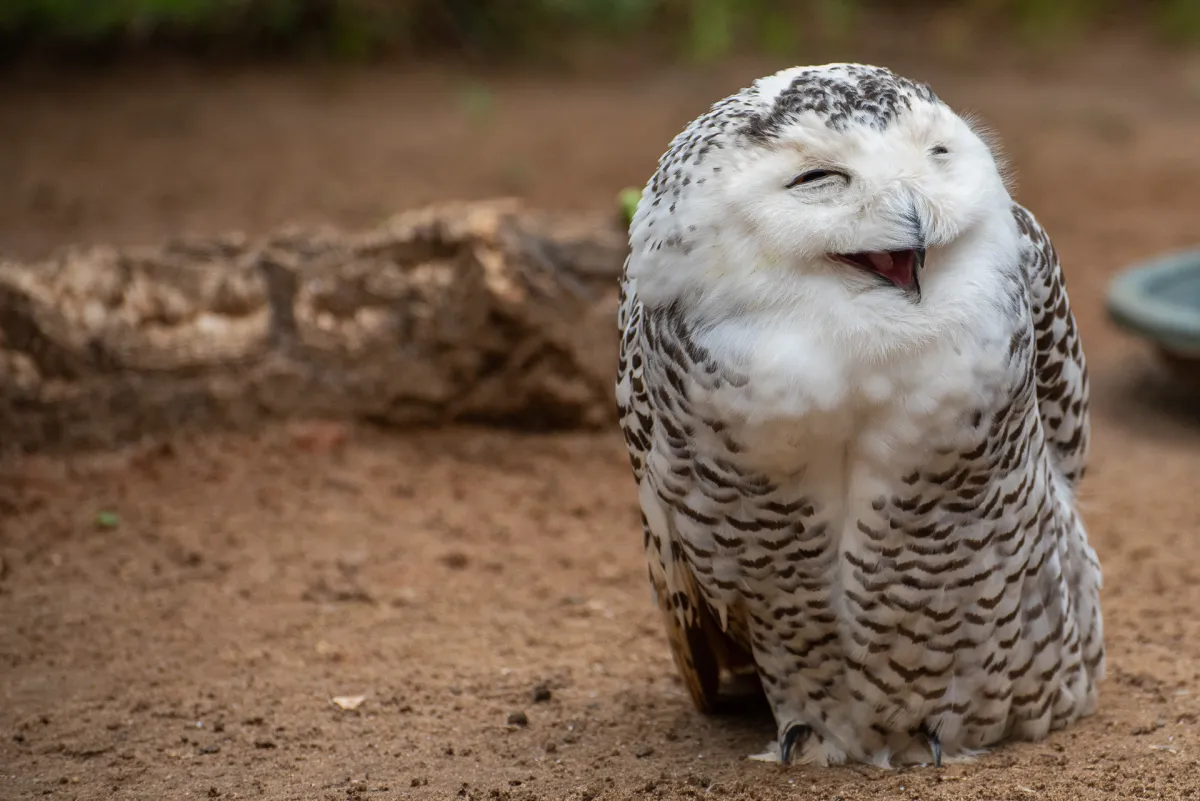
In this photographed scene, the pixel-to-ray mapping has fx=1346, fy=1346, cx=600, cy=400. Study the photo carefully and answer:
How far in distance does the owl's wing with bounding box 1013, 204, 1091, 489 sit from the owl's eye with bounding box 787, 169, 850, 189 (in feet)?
1.66

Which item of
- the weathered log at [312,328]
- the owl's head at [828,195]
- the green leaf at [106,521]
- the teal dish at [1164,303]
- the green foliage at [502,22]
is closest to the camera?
the owl's head at [828,195]

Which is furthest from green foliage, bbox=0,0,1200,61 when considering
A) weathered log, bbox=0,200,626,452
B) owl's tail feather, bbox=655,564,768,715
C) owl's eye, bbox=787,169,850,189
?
owl's eye, bbox=787,169,850,189

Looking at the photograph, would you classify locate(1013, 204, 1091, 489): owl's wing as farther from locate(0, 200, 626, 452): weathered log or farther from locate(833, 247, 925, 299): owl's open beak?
locate(0, 200, 626, 452): weathered log

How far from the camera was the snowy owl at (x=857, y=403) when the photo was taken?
2152 millimetres

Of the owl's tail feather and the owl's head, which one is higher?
the owl's head

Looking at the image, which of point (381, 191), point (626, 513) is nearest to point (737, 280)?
point (626, 513)

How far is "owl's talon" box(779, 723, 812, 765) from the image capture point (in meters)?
2.74

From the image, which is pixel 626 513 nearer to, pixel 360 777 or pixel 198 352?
pixel 198 352

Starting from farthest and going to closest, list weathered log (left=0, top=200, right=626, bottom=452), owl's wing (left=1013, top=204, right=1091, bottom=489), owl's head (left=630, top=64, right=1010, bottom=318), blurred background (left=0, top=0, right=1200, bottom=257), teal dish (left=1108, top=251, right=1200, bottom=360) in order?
blurred background (left=0, top=0, right=1200, bottom=257)
teal dish (left=1108, top=251, right=1200, bottom=360)
weathered log (left=0, top=200, right=626, bottom=452)
owl's wing (left=1013, top=204, right=1091, bottom=489)
owl's head (left=630, top=64, right=1010, bottom=318)

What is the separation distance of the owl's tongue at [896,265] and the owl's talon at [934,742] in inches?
38.1

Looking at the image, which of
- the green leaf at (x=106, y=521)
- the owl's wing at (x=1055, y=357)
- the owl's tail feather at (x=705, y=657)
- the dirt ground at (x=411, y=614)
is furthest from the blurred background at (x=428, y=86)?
the owl's wing at (x=1055, y=357)

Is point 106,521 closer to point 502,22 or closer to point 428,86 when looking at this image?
point 428,86

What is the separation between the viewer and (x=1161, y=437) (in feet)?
17.1

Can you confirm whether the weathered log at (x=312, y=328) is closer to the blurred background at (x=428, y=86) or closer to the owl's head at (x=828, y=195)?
the blurred background at (x=428, y=86)
